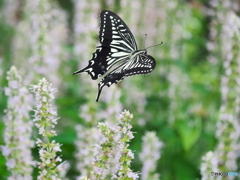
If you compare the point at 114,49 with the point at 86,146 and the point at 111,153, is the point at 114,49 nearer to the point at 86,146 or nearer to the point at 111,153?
the point at 86,146

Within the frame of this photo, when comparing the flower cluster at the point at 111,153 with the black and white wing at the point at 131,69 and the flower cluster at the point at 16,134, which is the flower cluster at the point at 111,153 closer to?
the black and white wing at the point at 131,69

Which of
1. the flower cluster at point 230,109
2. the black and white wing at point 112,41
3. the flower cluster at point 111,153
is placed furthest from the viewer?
the flower cluster at point 230,109

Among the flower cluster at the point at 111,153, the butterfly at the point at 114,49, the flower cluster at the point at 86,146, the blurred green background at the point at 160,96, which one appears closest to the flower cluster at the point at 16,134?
the flower cluster at the point at 86,146

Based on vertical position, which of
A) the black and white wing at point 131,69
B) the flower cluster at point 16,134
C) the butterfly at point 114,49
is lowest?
the flower cluster at point 16,134

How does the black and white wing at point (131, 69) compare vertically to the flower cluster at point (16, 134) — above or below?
above

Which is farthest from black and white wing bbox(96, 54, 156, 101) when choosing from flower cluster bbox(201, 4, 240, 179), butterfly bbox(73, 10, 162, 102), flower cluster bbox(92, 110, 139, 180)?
flower cluster bbox(201, 4, 240, 179)

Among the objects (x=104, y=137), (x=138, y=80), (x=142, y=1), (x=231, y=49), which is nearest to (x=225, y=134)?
(x=231, y=49)
